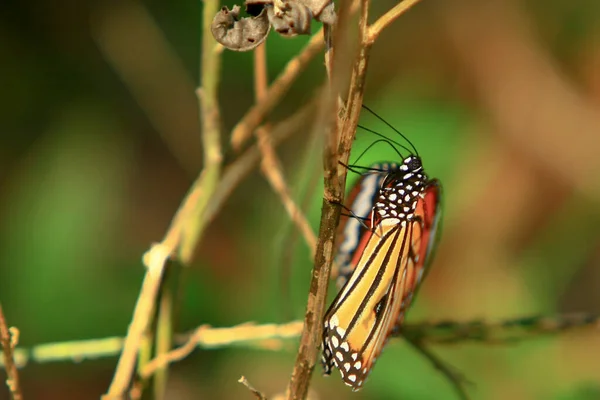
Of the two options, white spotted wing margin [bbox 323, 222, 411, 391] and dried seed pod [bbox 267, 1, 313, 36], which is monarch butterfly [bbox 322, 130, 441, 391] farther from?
dried seed pod [bbox 267, 1, 313, 36]

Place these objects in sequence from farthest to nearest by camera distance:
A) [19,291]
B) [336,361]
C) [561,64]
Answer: [561,64] → [19,291] → [336,361]

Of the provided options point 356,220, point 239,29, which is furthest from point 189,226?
point 239,29

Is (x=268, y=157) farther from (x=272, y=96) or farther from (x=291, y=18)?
(x=291, y=18)

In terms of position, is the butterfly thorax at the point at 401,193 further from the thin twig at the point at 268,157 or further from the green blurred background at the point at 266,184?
the green blurred background at the point at 266,184

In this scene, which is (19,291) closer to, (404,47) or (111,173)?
(111,173)

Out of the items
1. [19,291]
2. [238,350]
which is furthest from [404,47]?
[19,291]

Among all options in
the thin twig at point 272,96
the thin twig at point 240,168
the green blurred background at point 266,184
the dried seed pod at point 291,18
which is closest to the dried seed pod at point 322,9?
the dried seed pod at point 291,18
